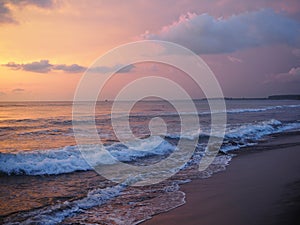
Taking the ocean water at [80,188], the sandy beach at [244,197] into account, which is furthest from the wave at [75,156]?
the sandy beach at [244,197]

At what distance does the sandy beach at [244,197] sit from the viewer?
5.52m

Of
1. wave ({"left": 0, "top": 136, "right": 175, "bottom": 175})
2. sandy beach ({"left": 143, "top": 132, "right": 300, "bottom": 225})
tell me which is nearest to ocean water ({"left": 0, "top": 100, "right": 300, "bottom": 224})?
wave ({"left": 0, "top": 136, "right": 175, "bottom": 175})

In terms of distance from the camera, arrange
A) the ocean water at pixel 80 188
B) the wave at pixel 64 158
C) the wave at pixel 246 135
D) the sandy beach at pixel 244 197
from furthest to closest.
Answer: the wave at pixel 246 135
the wave at pixel 64 158
the ocean water at pixel 80 188
the sandy beach at pixel 244 197

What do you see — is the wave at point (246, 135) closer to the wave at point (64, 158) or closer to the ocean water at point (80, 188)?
the ocean water at point (80, 188)

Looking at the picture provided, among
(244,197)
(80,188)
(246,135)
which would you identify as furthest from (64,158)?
(246,135)

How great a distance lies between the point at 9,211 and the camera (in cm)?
630

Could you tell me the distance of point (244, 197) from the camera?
6766 millimetres

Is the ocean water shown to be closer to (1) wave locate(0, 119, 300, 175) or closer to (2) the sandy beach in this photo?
(1) wave locate(0, 119, 300, 175)

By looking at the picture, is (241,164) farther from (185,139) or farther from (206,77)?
(206,77)

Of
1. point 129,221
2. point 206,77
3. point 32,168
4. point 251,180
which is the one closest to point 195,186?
point 251,180

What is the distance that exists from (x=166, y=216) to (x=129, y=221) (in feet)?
2.55

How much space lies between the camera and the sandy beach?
5.52 metres

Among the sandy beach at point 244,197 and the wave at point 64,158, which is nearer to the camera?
the sandy beach at point 244,197

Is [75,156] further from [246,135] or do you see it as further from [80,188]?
[246,135]
